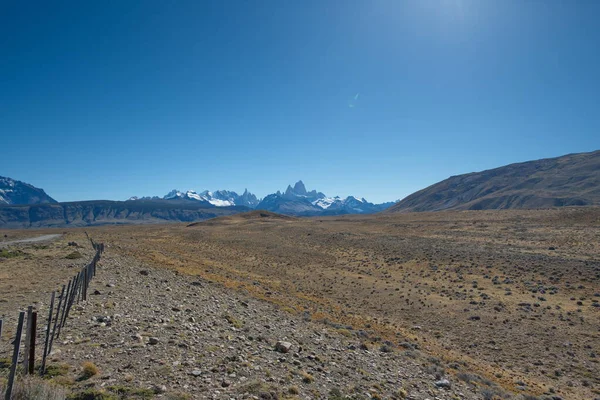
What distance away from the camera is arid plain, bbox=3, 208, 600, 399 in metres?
15.5

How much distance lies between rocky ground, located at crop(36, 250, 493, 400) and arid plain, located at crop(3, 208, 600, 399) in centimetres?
196

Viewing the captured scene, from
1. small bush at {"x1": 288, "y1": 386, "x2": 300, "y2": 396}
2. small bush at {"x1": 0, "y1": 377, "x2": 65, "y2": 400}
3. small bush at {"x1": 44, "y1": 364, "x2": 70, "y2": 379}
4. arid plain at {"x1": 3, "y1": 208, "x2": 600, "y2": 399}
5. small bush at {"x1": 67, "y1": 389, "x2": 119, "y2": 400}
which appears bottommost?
arid plain at {"x1": 3, "y1": 208, "x2": 600, "y2": 399}

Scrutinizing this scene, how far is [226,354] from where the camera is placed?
11.1 metres

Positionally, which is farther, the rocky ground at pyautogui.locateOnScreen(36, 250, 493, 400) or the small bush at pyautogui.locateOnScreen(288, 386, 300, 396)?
the small bush at pyautogui.locateOnScreen(288, 386, 300, 396)

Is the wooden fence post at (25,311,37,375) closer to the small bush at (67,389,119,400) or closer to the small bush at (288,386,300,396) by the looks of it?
the small bush at (67,389,119,400)

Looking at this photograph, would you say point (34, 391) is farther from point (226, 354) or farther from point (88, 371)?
point (226, 354)

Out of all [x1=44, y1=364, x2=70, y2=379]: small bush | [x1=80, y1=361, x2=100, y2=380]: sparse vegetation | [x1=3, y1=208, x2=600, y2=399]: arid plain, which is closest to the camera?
[x1=44, y1=364, x2=70, y2=379]: small bush

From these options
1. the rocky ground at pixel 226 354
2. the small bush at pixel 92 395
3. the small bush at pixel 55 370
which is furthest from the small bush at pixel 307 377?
the small bush at pixel 55 370

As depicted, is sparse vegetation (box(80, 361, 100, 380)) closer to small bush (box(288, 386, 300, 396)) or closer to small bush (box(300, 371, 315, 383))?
small bush (box(288, 386, 300, 396))

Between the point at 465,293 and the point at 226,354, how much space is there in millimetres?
23225

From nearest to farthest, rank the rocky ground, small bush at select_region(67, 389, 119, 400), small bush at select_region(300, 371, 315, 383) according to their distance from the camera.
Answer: small bush at select_region(67, 389, 119, 400) < the rocky ground < small bush at select_region(300, 371, 315, 383)

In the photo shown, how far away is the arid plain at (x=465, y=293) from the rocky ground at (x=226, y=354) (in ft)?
6.44

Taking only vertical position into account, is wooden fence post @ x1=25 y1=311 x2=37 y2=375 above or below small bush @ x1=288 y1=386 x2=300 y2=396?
above

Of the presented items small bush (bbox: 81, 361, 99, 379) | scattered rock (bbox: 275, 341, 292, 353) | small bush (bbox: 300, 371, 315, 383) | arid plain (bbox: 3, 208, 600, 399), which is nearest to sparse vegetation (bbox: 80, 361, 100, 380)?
small bush (bbox: 81, 361, 99, 379)
